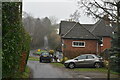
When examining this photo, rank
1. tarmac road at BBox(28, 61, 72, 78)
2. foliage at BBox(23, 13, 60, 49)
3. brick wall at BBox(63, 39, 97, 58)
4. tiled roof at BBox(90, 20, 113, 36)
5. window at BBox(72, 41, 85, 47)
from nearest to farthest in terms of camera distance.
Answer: tarmac road at BBox(28, 61, 72, 78)
brick wall at BBox(63, 39, 97, 58)
window at BBox(72, 41, 85, 47)
tiled roof at BBox(90, 20, 113, 36)
foliage at BBox(23, 13, 60, 49)

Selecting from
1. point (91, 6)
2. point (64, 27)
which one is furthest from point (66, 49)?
point (91, 6)

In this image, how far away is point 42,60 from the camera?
2991 centimetres

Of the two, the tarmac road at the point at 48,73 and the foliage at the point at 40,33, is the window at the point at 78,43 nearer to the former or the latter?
the tarmac road at the point at 48,73

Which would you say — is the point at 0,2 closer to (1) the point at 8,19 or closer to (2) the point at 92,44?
(1) the point at 8,19

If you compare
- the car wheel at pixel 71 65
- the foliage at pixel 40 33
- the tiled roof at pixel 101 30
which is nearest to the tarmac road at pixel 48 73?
the car wheel at pixel 71 65

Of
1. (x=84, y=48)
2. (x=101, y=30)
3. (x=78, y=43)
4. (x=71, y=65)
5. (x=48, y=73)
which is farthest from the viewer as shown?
(x=101, y=30)

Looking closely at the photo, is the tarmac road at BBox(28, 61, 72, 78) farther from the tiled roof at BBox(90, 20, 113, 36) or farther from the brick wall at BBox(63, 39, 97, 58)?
the tiled roof at BBox(90, 20, 113, 36)

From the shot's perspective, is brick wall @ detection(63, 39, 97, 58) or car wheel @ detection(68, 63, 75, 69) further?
brick wall @ detection(63, 39, 97, 58)

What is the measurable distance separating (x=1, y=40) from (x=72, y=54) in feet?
74.1

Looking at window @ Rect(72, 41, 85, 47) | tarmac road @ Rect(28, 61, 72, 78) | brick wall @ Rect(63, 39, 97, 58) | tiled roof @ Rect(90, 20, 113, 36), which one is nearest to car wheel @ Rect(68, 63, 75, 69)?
tarmac road @ Rect(28, 61, 72, 78)

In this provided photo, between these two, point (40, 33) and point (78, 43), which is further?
point (40, 33)

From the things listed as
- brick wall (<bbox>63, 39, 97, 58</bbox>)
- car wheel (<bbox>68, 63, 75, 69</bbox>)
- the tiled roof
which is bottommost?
car wheel (<bbox>68, 63, 75, 69</bbox>)

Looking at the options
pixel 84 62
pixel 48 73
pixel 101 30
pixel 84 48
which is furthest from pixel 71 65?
pixel 101 30

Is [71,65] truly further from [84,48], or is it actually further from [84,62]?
[84,48]
